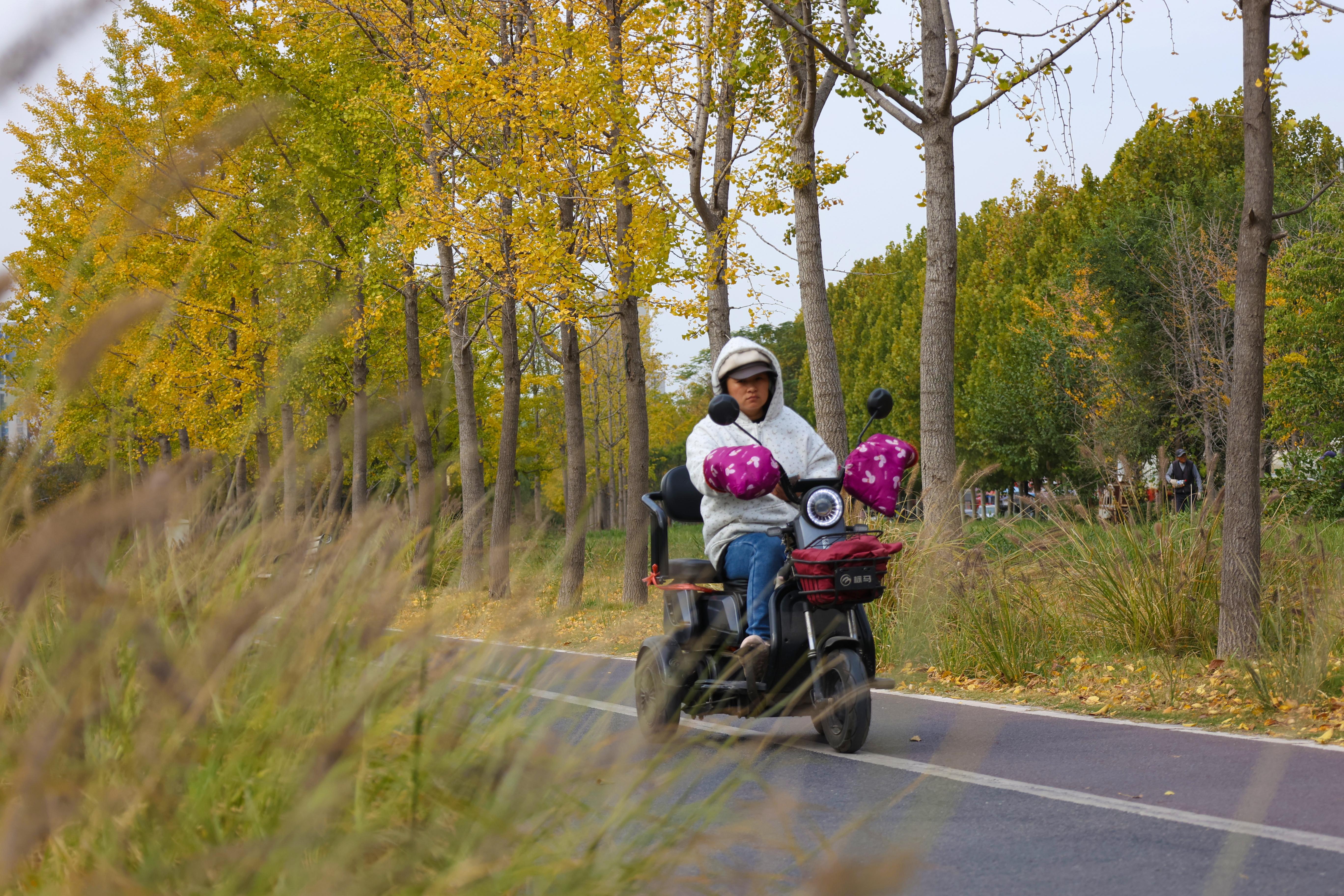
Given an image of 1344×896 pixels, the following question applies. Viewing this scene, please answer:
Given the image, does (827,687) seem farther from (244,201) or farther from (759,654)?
(244,201)

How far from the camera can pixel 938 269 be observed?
11.7 m

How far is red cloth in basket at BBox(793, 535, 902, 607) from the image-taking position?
569 cm

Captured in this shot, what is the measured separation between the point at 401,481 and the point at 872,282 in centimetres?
6448

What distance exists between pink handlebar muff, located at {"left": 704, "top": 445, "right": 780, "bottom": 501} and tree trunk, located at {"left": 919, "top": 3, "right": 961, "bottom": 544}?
18.8ft

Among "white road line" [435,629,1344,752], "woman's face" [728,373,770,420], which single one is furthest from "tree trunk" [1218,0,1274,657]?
"woman's face" [728,373,770,420]

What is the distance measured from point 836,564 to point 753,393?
1.41 m

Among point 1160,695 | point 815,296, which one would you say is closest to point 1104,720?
point 1160,695

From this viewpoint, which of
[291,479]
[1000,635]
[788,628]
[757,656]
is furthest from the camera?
[1000,635]

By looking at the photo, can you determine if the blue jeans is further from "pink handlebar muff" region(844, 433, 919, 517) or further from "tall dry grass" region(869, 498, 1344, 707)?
"tall dry grass" region(869, 498, 1344, 707)

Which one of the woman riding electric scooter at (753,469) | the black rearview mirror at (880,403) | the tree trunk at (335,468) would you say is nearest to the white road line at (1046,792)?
the woman riding electric scooter at (753,469)

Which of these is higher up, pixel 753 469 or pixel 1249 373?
pixel 1249 373

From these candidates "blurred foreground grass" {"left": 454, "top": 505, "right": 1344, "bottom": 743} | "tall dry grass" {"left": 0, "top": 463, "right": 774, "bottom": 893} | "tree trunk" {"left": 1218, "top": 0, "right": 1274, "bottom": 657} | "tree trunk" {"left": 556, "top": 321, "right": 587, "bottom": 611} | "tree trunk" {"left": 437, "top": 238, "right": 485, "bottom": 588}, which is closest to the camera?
"tall dry grass" {"left": 0, "top": 463, "right": 774, "bottom": 893}

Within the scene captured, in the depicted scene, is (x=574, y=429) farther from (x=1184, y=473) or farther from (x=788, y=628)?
(x=788, y=628)

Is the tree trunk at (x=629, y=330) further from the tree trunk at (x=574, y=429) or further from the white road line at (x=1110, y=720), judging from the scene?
the white road line at (x=1110, y=720)
